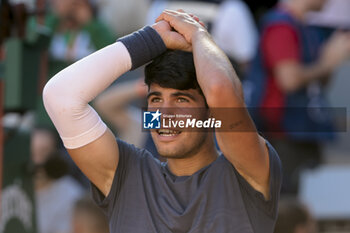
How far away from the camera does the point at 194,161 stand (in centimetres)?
256

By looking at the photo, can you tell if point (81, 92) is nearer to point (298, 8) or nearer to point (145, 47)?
point (145, 47)

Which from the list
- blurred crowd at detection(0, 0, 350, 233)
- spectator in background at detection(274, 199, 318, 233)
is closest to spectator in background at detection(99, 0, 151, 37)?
blurred crowd at detection(0, 0, 350, 233)

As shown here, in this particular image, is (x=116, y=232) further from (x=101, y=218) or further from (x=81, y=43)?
(x=81, y=43)

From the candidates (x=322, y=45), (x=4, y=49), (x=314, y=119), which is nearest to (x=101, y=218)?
(x=4, y=49)

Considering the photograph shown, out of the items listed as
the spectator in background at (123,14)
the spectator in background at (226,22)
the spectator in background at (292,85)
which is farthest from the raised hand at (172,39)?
the spectator in background at (123,14)

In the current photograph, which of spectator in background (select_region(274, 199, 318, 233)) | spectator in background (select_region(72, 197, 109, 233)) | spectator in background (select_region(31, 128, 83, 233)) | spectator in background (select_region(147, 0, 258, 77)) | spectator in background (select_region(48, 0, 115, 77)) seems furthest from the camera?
spectator in background (select_region(48, 0, 115, 77))

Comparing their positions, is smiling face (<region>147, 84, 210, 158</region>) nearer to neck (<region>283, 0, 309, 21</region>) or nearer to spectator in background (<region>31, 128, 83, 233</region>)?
neck (<region>283, 0, 309, 21</region>)

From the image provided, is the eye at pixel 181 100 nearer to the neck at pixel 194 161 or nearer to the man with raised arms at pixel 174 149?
the man with raised arms at pixel 174 149

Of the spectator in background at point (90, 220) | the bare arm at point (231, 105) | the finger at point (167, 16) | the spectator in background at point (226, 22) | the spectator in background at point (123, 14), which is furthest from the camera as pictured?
the spectator in background at point (123, 14)

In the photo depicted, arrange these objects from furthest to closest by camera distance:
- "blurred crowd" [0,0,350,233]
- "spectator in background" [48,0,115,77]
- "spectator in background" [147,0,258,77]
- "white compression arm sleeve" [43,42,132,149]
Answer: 1. "spectator in background" [48,0,115,77]
2. "spectator in background" [147,0,258,77]
3. "blurred crowd" [0,0,350,233]
4. "white compression arm sleeve" [43,42,132,149]

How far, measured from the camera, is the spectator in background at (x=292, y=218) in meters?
4.05

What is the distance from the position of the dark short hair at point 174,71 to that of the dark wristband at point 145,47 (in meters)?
0.05

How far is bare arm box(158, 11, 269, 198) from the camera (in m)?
2.33

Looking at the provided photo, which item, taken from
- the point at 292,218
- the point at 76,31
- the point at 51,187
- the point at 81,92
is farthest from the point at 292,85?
the point at 81,92
